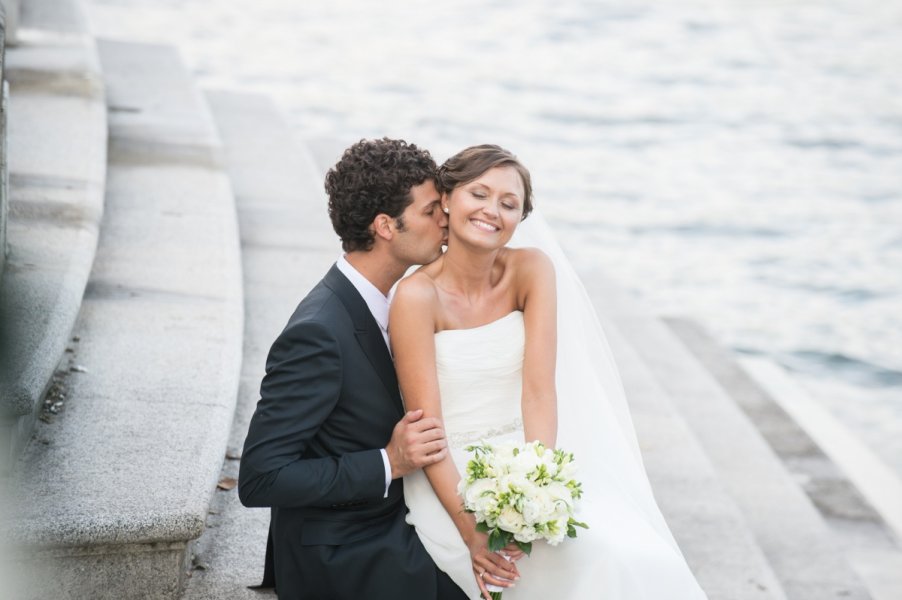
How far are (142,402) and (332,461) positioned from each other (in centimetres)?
133

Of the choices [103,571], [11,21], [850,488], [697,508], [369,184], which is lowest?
[850,488]

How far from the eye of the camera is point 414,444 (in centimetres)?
298

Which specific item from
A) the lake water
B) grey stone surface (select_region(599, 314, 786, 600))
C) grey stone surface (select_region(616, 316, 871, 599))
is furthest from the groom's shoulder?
the lake water

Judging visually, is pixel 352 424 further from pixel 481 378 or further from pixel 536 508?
pixel 536 508

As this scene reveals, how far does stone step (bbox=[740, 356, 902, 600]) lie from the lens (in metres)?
5.66

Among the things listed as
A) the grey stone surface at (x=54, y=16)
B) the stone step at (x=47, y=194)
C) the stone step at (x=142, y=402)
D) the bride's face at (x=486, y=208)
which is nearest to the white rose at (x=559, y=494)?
the bride's face at (x=486, y=208)

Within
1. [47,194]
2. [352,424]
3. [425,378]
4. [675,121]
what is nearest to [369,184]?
[425,378]

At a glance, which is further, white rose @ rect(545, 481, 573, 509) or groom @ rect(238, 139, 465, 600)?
groom @ rect(238, 139, 465, 600)

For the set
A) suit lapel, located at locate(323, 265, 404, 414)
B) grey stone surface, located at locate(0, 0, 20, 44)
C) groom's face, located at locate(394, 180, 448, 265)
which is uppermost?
grey stone surface, located at locate(0, 0, 20, 44)

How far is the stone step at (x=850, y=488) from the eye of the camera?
566 cm

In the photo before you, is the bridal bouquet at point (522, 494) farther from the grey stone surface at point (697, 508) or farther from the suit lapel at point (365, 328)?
the grey stone surface at point (697, 508)

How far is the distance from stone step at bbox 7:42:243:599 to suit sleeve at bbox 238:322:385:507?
51 cm

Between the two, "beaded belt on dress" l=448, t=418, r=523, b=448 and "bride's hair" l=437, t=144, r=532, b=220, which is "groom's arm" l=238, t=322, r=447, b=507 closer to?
"beaded belt on dress" l=448, t=418, r=523, b=448

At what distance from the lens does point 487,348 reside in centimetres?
338
